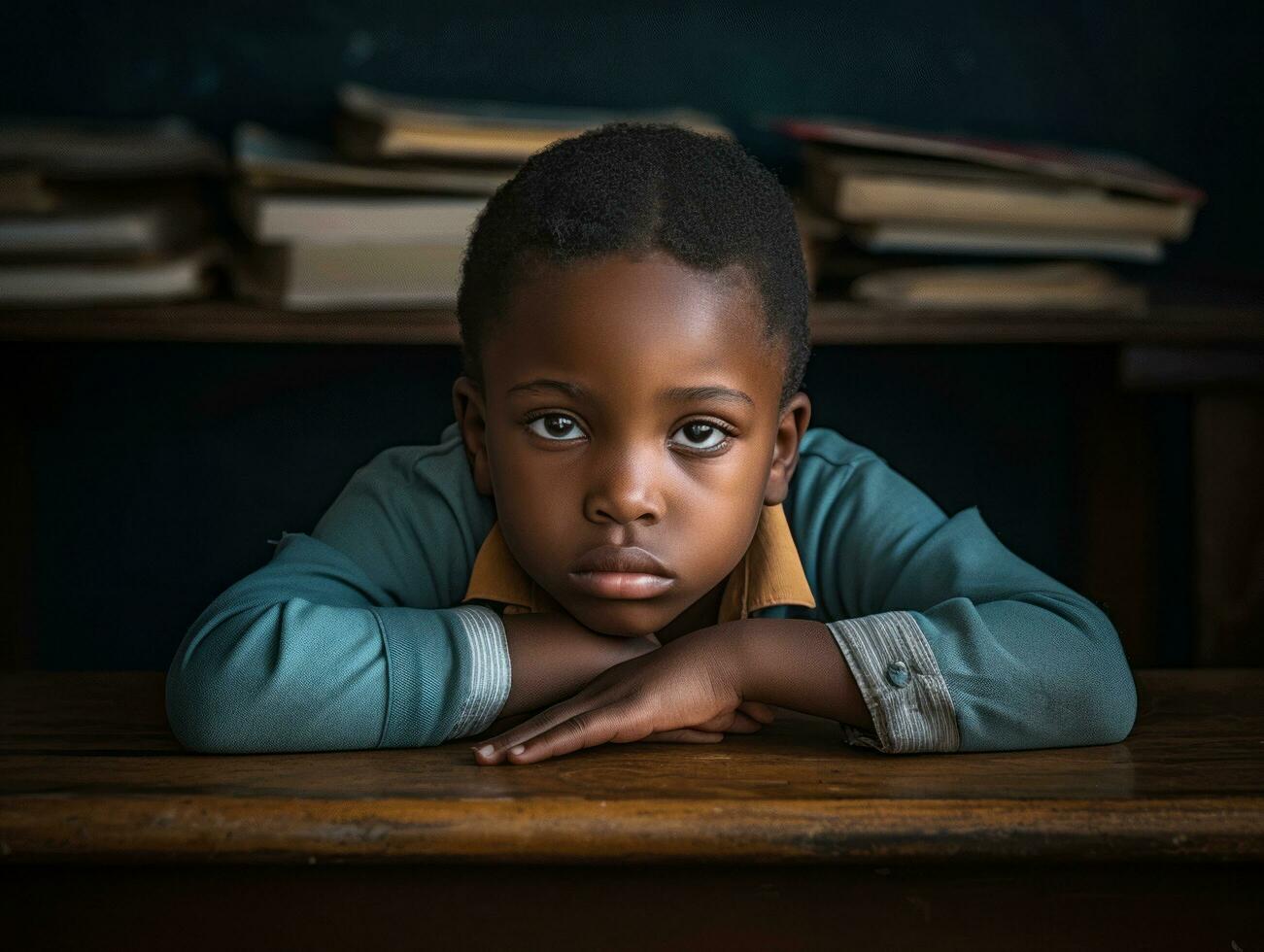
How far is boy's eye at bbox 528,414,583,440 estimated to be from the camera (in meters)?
0.94

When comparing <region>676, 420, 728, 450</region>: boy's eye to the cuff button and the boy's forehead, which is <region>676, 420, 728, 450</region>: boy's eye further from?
the cuff button

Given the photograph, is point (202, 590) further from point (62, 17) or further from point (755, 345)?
point (755, 345)

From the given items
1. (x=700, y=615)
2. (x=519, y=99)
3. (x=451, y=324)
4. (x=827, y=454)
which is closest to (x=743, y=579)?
(x=700, y=615)

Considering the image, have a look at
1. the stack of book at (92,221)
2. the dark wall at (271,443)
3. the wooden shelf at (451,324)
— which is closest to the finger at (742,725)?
the wooden shelf at (451,324)

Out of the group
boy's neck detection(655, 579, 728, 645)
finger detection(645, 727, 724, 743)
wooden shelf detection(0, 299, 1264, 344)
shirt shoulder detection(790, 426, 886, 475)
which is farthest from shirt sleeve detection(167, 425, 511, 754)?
wooden shelf detection(0, 299, 1264, 344)

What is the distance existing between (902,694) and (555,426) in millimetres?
277

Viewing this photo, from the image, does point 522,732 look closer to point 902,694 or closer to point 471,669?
point 471,669

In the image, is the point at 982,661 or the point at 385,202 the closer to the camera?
the point at 982,661

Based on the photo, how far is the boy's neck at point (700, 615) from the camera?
1.15 m

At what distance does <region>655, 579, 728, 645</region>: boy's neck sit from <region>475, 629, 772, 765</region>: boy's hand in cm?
20

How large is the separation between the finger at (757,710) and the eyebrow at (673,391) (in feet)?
0.65

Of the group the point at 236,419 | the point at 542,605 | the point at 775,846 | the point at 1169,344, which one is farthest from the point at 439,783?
the point at 236,419

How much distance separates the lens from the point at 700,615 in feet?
3.79

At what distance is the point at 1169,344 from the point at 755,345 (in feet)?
3.42
